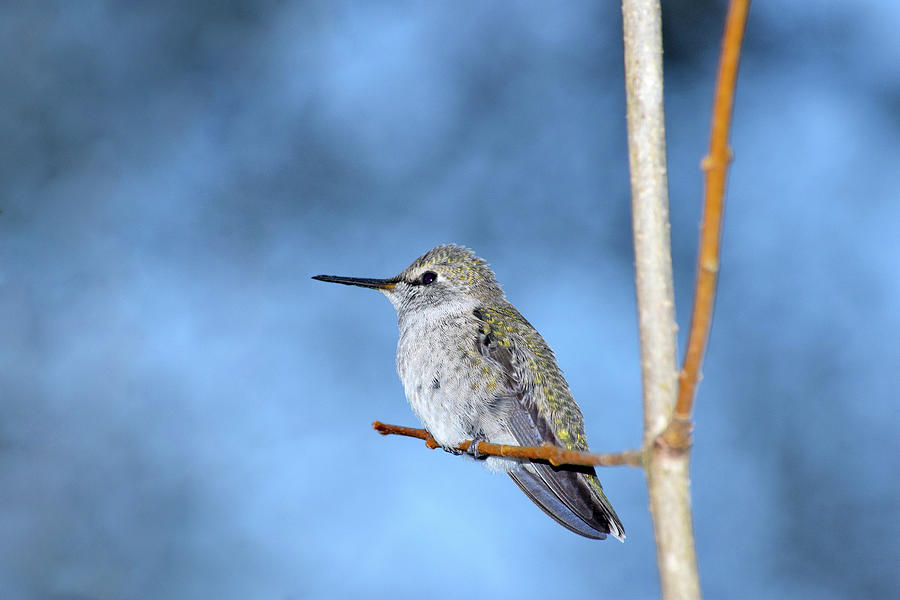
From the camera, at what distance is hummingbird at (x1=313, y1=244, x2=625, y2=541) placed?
221cm

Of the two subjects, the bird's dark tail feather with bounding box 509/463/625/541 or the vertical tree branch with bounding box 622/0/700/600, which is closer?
the vertical tree branch with bounding box 622/0/700/600

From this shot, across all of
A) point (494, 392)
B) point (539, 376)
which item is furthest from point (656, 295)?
point (539, 376)

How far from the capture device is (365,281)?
2701 mm

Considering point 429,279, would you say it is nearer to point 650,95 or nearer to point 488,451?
point 488,451

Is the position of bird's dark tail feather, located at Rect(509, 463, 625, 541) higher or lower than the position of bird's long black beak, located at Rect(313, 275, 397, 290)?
lower

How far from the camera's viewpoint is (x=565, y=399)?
252 cm

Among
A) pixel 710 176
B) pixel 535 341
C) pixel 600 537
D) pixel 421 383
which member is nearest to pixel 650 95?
pixel 710 176

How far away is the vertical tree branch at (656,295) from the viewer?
802mm

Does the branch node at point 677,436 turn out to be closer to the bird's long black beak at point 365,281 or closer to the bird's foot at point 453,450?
the bird's foot at point 453,450

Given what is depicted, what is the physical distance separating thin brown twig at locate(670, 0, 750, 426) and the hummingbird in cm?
143

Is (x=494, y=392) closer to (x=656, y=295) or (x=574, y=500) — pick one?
(x=574, y=500)

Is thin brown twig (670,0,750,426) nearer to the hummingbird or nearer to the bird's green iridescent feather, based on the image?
the hummingbird

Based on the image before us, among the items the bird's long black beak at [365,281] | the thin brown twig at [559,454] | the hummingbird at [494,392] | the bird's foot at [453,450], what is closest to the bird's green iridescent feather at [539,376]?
the hummingbird at [494,392]

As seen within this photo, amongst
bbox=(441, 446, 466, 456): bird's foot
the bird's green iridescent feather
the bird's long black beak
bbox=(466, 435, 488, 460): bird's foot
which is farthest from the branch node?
the bird's long black beak
